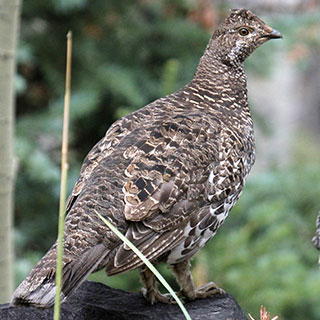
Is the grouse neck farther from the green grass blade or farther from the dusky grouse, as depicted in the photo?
the green grass blade

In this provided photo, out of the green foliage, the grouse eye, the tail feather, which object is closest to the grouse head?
the grouse eye

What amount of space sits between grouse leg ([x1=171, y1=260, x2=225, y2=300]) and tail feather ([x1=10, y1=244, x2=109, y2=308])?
2.35ft

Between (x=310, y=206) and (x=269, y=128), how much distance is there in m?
0.98

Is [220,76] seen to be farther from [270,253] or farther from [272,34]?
[270,253]

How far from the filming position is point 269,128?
8.12 meters

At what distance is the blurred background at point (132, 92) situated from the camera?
6691 millimetres

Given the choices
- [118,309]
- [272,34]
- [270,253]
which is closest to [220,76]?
[272,34]

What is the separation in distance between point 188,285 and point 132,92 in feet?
10.3

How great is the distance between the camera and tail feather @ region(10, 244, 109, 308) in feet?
10.4

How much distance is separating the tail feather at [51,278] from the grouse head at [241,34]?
1.58 m

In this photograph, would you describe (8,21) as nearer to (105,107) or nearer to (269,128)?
(105,107)

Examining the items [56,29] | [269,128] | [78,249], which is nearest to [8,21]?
[78,249]

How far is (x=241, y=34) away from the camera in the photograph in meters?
4.34

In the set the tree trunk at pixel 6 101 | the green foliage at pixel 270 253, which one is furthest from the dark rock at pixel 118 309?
the green foliage at pixel 270 253
